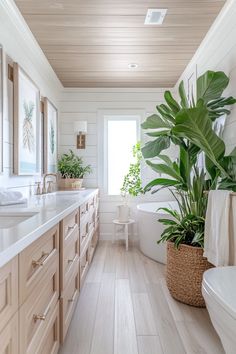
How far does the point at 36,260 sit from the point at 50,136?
2449 millimetres

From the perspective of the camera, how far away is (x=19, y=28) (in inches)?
87.6

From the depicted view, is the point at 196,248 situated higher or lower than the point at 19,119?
lower

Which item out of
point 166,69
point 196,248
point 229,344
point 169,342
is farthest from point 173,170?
point 166,69

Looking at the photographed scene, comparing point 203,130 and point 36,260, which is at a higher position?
point 203,130

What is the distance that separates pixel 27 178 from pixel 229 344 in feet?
6.83

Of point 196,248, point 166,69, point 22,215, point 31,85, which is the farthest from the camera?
point 166,69

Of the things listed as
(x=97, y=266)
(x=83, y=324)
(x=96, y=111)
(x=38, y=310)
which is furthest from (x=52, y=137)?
(x=38, y=310)

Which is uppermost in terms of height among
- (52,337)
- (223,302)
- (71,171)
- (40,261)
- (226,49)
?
(226,49)

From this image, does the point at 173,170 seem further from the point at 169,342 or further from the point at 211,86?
the point at 169,342

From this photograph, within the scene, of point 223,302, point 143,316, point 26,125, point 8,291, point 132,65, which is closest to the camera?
point 8,291

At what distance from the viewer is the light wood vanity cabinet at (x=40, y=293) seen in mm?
795

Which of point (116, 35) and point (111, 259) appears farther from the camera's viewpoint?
point (111, 259)

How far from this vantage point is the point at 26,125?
2.40 m

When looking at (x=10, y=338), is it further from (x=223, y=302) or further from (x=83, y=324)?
(x=83, y=324)
